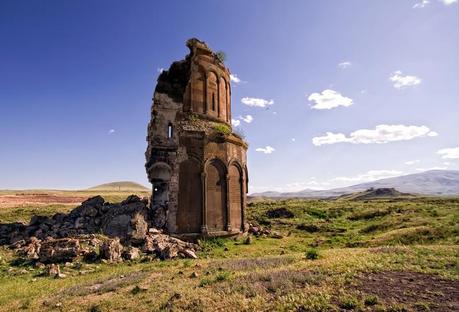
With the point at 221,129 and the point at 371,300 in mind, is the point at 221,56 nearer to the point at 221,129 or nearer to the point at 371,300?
the point at 221,129

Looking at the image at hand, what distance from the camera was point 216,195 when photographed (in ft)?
56.9

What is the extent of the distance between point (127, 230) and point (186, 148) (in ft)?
Answer: 17.0

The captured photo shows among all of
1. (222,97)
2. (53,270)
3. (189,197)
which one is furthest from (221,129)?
(53,270)

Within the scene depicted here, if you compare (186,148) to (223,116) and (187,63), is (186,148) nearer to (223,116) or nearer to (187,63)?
(223,116)

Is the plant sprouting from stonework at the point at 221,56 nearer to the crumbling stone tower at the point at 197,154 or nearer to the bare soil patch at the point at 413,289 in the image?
the crumbling stone tower at the point at 197,154

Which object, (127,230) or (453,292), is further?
(127,230)

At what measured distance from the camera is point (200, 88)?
62.3ft

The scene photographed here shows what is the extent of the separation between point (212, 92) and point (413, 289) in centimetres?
1558

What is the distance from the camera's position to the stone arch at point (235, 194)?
1802 centimetres

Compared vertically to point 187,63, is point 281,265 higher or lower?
lower

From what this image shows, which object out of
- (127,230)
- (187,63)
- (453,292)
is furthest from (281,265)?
(187,63)

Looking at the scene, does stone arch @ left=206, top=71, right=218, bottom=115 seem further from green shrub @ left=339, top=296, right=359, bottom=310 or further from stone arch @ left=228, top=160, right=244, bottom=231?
green shrub @ left=339, top=296, right=359, bottom=310

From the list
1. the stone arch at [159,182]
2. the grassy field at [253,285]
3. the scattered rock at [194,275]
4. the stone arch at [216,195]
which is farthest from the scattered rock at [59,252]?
the stone arch at [159,182]

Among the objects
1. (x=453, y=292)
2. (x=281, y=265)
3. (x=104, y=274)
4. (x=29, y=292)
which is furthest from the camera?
(x=104, y=274)
